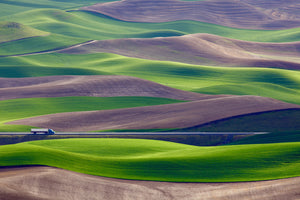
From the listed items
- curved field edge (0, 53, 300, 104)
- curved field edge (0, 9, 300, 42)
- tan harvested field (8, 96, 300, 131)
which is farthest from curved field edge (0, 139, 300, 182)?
curved field edge (0, 9, 300, 42)

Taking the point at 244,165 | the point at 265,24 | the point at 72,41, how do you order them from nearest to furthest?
the point at 244,165 → the point at 72,41 → the point at 265,24

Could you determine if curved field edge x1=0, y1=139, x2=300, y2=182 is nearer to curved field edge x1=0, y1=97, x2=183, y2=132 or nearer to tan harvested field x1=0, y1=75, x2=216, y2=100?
curved field edge x1=0, y1=97, x2=183, y2=132

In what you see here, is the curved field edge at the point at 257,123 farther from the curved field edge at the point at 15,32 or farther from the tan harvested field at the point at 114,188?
the curved field edge at the point at 15,32

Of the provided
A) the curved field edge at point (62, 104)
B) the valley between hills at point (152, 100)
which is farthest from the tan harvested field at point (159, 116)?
the curved field edge at point (62, 104)

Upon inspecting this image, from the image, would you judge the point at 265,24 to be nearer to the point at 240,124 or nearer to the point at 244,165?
the point at 240,124

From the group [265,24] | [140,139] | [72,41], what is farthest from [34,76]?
[265,24]
